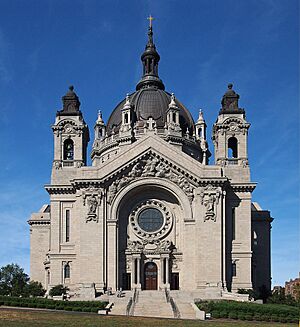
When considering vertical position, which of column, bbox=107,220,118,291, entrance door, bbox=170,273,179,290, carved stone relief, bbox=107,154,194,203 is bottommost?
entrance door, bbox=170,273,179,290

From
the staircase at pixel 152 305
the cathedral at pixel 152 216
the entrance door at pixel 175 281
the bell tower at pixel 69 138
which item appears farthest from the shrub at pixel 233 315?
the bell tower at pixel 69 138

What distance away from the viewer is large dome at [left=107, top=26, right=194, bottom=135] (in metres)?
84.5

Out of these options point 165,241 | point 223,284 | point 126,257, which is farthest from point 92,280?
point 223,284

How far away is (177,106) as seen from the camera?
8469cm

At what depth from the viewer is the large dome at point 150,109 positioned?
84.4 m

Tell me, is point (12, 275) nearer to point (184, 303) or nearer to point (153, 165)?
point (153, 165)

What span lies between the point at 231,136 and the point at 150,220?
1405 centimetres

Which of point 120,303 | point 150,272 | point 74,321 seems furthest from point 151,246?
point 74,321

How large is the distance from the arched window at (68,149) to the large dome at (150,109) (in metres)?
13.6

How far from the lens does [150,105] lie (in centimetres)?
8556

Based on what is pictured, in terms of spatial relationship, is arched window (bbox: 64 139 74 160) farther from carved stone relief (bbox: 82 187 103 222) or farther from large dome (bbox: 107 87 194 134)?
large dome (bbox: 107 87 194 134)

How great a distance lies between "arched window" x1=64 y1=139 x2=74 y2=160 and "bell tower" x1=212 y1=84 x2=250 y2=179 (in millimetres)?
17117

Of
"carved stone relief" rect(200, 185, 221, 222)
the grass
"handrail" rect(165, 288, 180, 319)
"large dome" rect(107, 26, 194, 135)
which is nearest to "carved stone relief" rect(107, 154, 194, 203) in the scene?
"carved stone relief" rect(200, 185, 221, 222)

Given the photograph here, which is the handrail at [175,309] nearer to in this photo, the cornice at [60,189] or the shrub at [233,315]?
the shrub at [233,315]
